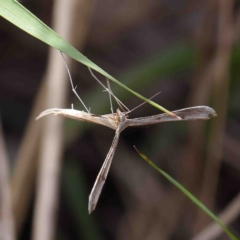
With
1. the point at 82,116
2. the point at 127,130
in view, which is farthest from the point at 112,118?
the point at 127,130

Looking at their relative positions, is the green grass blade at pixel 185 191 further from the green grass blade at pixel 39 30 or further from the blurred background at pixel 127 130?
the blurred background at pixel 127 130

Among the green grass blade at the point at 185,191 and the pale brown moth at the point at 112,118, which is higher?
the pale brown moth at the point at 112,118

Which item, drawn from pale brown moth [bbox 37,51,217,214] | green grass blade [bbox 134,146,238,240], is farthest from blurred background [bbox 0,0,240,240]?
green grass blade [bbox 134,146,238,240]

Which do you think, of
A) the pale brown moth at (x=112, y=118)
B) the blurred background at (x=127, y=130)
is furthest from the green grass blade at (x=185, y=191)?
the blurred background at (x=127, y=130)

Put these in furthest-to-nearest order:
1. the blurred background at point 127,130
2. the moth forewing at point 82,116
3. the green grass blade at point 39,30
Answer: the blurred background at point 127,130 → the moth forewing at point 82,116 → the green grass blade at point 39,30

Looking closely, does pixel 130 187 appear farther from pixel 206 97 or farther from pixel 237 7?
pixel 237 7

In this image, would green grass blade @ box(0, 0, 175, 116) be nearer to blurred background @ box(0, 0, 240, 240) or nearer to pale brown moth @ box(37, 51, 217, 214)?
pale brown moth @ box(37, 51, 217, 214)

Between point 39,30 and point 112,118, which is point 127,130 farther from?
point 39,30

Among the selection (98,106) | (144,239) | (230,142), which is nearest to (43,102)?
(98,106)
